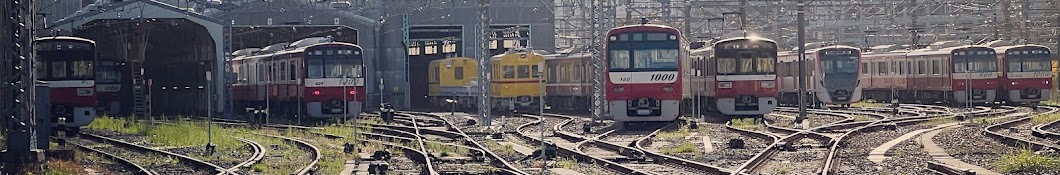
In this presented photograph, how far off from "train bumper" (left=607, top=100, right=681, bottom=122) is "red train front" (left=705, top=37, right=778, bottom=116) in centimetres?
344

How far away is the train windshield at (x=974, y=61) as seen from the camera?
37.2 m

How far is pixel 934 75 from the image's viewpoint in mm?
38969

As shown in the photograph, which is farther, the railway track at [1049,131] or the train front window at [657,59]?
the train front window at [657,59]

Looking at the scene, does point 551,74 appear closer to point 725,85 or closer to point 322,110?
point 322,110

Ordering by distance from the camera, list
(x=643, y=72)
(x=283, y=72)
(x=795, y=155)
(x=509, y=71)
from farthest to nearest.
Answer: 1. (x=509, y=71)
2. (x=283, y=72)
3. (x=643, y=72)
4. (x=795, y=155)

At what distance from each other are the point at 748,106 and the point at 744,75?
2.23 feet

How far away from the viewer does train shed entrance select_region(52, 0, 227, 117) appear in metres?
35.5

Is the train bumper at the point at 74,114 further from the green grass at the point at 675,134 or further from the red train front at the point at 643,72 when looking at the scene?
the green grass at the point at 675,134

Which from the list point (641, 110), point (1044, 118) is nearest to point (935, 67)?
point (1044, 118)

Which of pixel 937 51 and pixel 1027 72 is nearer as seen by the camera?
pixel 1027 72

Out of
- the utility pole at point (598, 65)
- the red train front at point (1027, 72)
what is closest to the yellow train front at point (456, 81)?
the utility pole at point (598, 65)

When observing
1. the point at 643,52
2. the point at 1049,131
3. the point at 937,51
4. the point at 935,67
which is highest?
the point at 937,51

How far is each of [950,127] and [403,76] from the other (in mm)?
24389

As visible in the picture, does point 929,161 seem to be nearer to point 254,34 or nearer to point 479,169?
point 479,169
